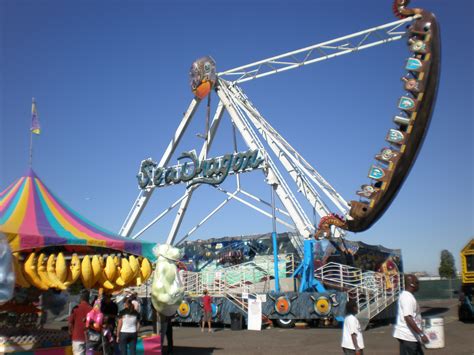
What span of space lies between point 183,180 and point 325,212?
797 centimetres

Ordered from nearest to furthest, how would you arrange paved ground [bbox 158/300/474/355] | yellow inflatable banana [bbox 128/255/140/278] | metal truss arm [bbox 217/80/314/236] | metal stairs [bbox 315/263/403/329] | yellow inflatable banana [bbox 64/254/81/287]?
yellow inflatable banana [bbox 64/254/81/287], yellow inflatable banana [bbox 128/255/140/278], paved ground [bbox 158/300/474/355], metal stairs [bbox 315/263/403/329], metal truss arm [bbox 217/80/314/236]

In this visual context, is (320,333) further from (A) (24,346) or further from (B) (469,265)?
(A) (24,346)

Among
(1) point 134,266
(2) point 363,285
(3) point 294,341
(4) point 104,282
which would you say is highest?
(1) point 134,266

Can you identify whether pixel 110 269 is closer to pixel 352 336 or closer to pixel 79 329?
pixel 79 329

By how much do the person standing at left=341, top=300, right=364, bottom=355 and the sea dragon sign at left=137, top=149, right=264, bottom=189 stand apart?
54.7ft

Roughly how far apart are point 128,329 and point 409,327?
224 inches

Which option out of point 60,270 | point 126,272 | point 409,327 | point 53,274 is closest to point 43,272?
point 53,274

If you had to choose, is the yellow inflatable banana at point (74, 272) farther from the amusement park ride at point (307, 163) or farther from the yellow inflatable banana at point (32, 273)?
the amusement park ride at point (307, 163)

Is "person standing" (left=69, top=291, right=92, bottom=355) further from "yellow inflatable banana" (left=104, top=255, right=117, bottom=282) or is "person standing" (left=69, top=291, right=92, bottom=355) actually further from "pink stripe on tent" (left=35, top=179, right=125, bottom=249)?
"pink stripe on tent" (left=35, top=179, right=125, bottom=249)

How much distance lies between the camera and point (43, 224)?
10.6 m

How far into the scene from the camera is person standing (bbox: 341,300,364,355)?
7043mm

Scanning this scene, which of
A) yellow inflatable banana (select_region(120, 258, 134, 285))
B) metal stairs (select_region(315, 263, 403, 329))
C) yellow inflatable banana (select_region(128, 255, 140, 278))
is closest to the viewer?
yellow inflatable banana (select_region(120, 258, 134, 285))

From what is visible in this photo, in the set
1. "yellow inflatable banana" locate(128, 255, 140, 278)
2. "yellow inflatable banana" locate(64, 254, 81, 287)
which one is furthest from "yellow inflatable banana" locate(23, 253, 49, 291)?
"yellow inflatable banana" locate(128, 255, 140, 278)

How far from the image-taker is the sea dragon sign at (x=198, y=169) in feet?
80.2
